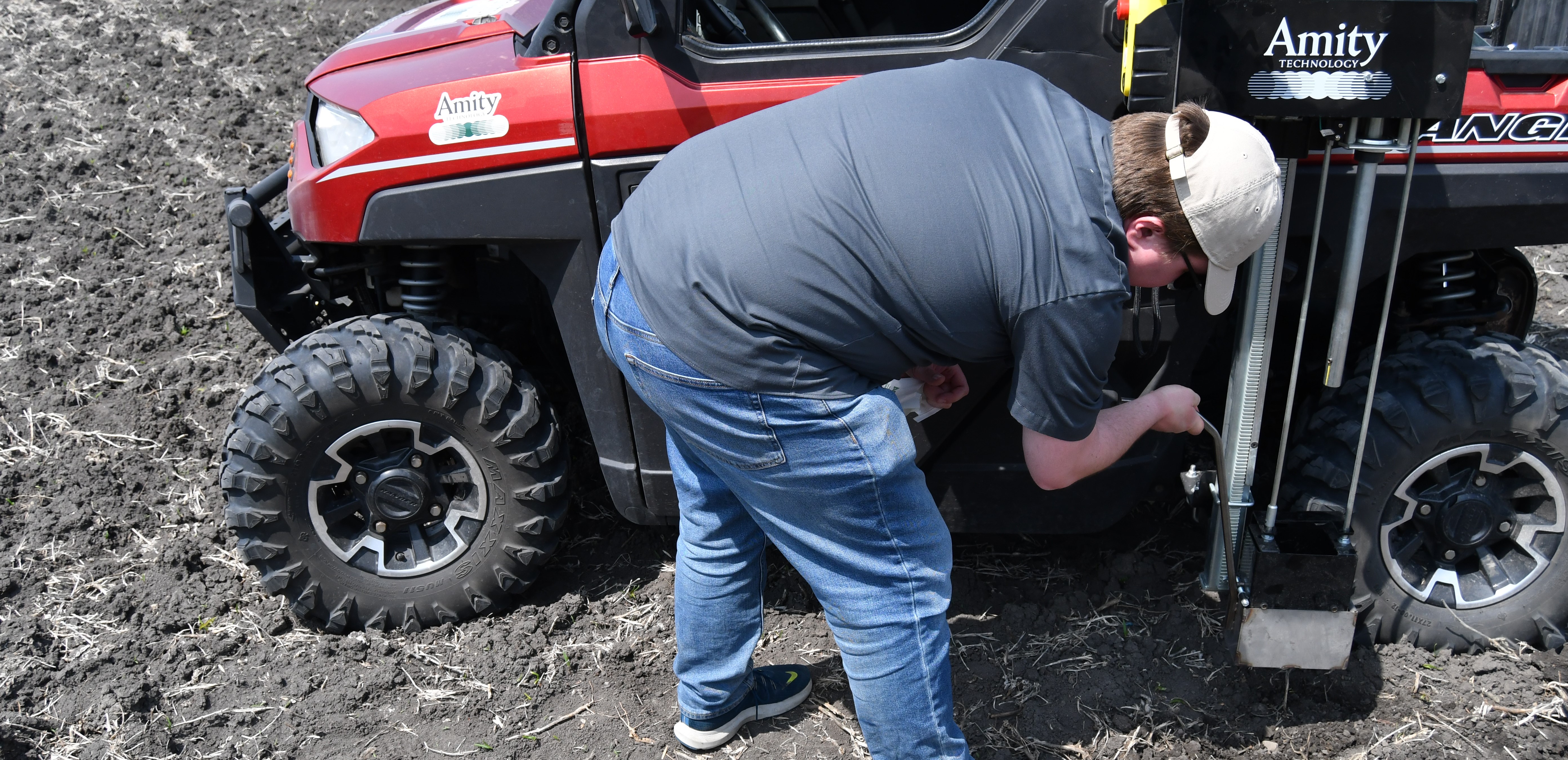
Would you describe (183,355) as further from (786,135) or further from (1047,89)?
(1047,89)

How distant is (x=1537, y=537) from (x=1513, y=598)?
0.17 m

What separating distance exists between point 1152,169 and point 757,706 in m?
1.69

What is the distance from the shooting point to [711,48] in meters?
2.56

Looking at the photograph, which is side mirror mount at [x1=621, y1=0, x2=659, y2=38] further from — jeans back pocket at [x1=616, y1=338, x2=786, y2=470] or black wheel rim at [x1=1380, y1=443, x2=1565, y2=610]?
black wheel rim at [x1=1380, y1=443, x2=1565, y2=610]

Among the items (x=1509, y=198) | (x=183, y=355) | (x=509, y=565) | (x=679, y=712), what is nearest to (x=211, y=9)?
(x=183, y=355)

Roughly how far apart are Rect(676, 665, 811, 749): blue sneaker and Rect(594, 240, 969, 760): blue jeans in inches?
22.4

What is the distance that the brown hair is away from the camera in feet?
6.12

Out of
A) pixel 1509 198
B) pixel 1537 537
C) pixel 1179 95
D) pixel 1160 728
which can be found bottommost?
pixel 1160 728

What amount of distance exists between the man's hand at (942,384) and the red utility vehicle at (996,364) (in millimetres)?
249

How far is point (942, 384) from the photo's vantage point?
2482 millimetres

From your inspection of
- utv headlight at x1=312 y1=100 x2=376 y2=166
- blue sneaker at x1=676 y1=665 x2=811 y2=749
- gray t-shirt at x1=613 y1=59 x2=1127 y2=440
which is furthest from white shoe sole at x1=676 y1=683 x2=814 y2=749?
utv headlight at x1=312 y1=100 x2=376 y2=166

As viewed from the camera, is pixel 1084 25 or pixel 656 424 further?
pixel 656 424

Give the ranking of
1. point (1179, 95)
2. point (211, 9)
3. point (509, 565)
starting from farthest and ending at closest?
point (211, 9) → point (509, 565) → point (1179, 95)

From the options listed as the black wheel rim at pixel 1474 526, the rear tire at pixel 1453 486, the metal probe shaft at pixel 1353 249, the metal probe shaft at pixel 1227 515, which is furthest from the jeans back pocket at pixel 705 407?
the black wheel rim at pixel 1474 526
